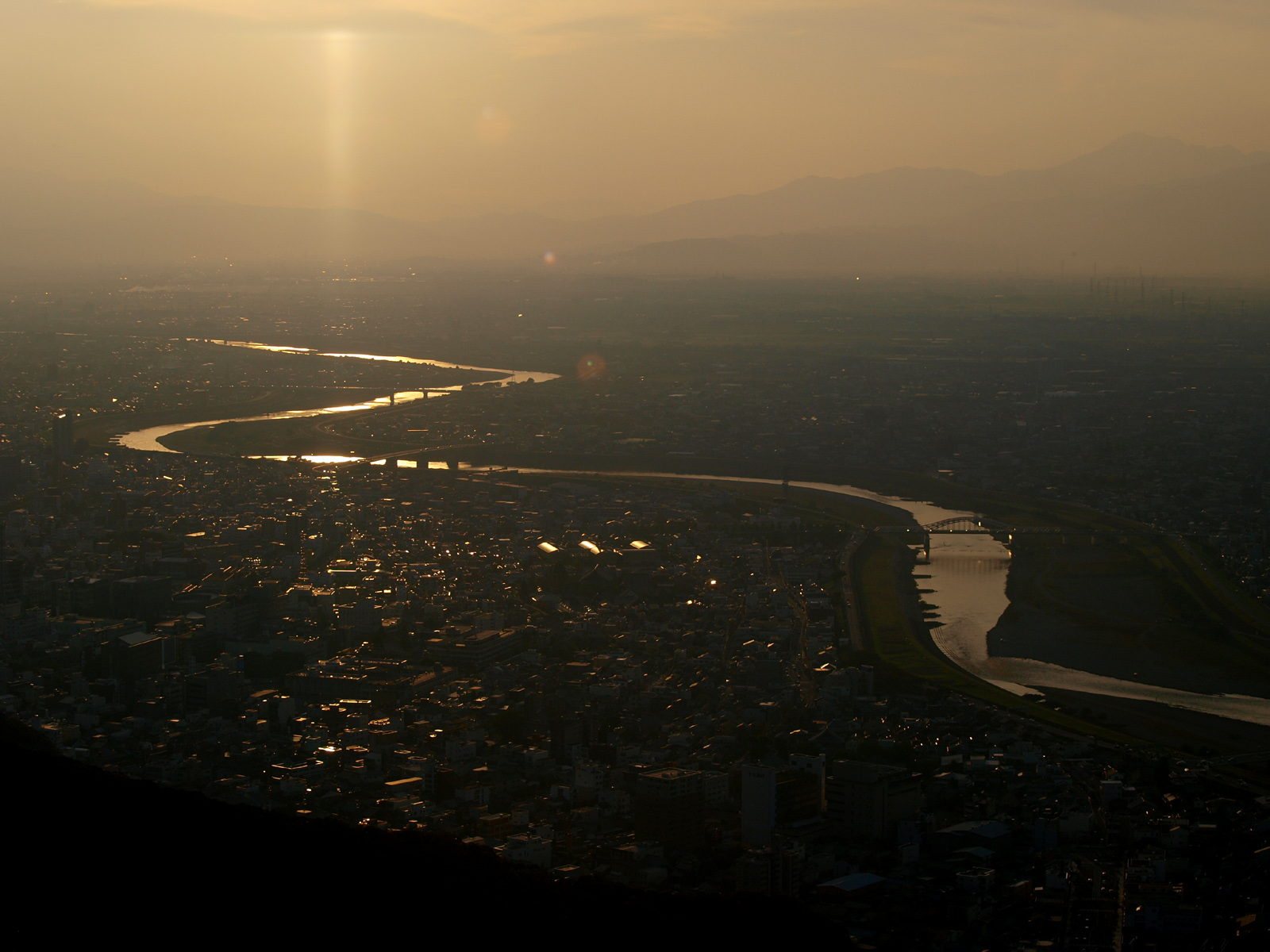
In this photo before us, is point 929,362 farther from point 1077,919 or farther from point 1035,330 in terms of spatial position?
point 1077,919

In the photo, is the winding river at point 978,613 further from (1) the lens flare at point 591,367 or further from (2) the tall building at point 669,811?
(1) the lens flare at point 591,367

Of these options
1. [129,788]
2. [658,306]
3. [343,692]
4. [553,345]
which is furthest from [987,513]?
[658,306]

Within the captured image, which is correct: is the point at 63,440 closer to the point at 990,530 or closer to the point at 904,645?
the point at 990,530

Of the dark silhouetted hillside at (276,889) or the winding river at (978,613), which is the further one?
the winding river at (978,613)

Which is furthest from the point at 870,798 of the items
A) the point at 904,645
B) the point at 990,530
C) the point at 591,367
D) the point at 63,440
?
the point at 591,367

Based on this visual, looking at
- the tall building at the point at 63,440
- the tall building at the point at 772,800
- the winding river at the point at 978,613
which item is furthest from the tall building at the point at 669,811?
the tall building at the point at 63,440

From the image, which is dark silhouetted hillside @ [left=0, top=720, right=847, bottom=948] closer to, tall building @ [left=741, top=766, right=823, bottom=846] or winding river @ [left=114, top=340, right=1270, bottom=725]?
tall building @ [left=741, top=766, right=823, bottom=846]
